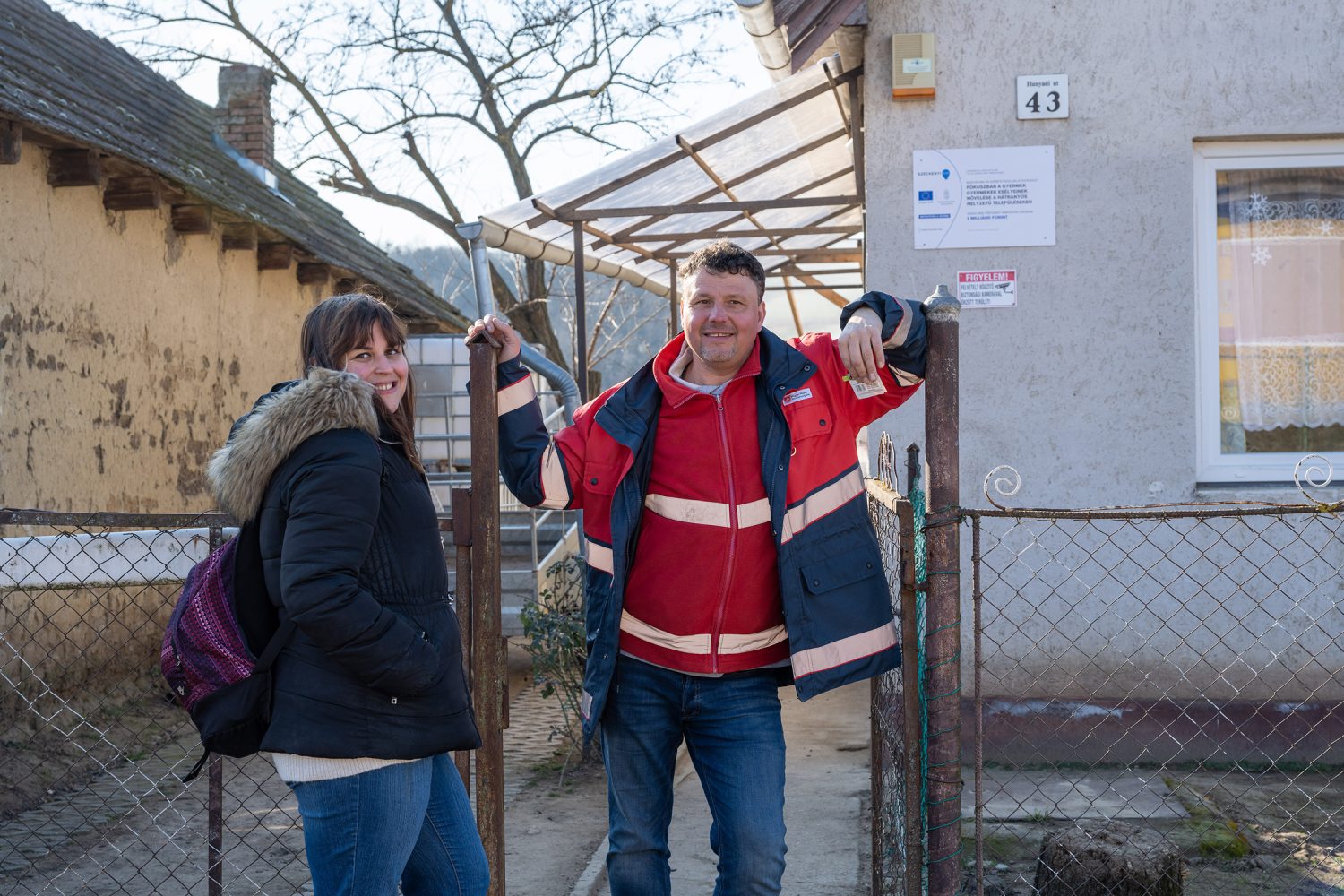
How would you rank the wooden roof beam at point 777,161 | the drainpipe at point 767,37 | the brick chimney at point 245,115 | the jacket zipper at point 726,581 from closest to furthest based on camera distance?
the jacket zipper at point 726,581 → the drainpipe at point 767,37 → the wooden roof beam at point 777,161 → the brick chimney at point 245,115

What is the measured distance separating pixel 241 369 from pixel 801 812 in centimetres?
751

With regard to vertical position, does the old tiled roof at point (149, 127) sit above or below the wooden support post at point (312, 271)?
above

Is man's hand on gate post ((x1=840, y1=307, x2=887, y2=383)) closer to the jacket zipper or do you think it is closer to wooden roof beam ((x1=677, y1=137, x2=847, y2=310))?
the jacket zipper

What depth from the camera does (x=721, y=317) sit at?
303 centimetres

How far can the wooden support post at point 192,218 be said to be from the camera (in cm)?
965

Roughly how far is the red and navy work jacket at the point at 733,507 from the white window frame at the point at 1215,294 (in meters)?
3.52

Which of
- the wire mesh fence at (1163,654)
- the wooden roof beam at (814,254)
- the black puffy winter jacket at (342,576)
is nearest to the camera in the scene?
the black puffy winter jacket at (342,576)

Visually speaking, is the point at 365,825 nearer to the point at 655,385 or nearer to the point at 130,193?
the point at 655,385

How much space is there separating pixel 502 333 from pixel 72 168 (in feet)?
20.2

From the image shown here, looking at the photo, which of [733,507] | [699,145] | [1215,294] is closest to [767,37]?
[699,145]

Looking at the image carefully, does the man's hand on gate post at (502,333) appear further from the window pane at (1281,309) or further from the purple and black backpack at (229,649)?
the window pane at (1281,309)

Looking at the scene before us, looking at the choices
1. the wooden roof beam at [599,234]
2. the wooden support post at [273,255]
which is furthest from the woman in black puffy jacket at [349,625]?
the wooden support post at [273,255]

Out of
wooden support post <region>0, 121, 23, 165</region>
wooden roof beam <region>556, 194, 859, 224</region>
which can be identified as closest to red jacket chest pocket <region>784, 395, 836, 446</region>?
wooden roof beam <region>556, 194, 859, 224</region>

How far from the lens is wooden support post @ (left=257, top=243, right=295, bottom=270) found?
1156cm
